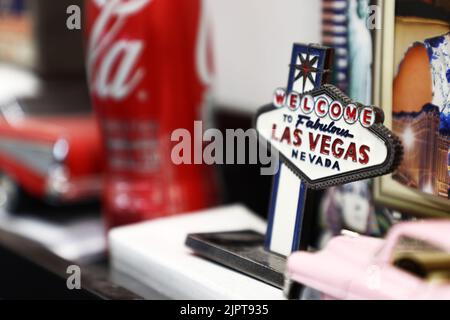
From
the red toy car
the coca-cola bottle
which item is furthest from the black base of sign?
the red toy car

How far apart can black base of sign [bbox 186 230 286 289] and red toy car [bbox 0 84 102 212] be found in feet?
1.71

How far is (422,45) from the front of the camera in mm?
898

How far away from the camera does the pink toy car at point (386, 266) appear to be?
0.67 meters

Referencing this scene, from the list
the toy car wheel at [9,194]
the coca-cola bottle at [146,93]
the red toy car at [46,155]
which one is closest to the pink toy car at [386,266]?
the coca-cola bottle at [146,93]

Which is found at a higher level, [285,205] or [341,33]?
[341,33]

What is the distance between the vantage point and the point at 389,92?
952 mm

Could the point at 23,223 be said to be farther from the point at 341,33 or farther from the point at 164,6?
the point at 341,33

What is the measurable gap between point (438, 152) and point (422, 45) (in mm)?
143

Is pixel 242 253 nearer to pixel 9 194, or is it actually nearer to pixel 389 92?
pixel 389 92

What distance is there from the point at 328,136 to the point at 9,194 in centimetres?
94

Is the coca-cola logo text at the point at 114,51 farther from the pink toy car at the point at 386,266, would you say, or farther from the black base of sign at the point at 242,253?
the pink toy car at the point at 386,266

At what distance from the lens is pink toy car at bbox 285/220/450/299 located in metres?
0.67
